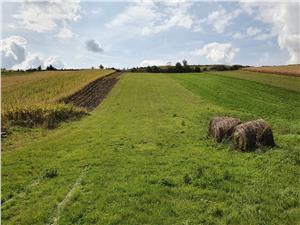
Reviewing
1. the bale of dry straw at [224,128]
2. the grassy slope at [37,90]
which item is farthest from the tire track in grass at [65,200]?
the grassy slope at [37,90]

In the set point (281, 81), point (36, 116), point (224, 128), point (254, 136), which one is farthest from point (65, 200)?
point (281, 81)

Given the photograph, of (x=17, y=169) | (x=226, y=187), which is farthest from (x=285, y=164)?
(x=17, y=169)

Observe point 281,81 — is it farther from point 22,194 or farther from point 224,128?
point 22,194

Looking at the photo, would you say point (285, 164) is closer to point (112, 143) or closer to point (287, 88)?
point (112, 143)

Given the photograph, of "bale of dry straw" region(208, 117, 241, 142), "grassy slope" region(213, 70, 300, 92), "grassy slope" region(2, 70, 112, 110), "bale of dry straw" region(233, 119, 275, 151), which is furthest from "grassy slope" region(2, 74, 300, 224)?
"grassy slope" region(213, 70, 300, 92)

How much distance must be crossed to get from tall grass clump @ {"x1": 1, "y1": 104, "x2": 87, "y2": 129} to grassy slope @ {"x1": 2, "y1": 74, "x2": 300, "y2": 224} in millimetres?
3655

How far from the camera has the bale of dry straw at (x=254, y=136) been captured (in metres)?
16.5

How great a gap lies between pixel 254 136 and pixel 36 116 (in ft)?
54.1

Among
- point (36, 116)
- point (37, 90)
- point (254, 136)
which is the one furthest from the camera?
point (37, 90)

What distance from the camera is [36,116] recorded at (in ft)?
89.9

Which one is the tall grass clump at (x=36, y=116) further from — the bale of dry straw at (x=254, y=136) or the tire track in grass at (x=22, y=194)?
the bale of dry straw at (x=254, y=136)

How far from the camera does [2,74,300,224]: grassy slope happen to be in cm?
1048

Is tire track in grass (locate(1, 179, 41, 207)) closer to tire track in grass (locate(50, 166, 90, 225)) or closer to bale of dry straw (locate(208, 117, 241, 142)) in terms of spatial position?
tire track in grass (locate(50, 166, 90, 225))

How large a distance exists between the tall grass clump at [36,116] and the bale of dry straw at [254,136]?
14213 millimetres
